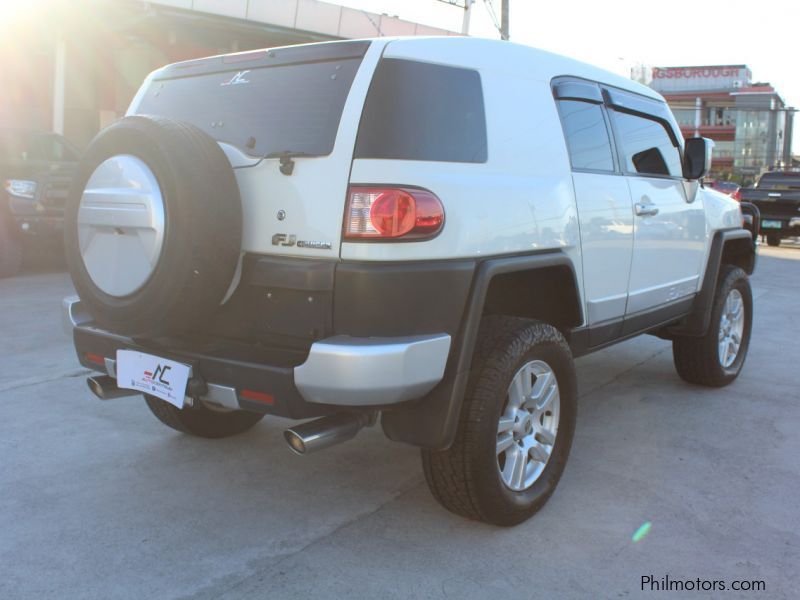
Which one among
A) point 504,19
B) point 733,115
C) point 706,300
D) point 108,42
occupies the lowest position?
point 706,300

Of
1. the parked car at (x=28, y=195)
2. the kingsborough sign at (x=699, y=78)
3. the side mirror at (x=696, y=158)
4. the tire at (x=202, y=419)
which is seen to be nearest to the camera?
the tire at (x=202, y=419)

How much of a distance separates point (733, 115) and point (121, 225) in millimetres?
95719

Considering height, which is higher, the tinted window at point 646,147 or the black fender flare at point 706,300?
the tinted window at point 646,147

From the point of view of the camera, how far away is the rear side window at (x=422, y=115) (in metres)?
2.63

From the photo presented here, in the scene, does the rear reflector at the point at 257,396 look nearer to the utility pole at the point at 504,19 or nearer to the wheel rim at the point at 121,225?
the wheel rim at the point at 121,225

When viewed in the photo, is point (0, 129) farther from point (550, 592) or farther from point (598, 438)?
point (550, 592)

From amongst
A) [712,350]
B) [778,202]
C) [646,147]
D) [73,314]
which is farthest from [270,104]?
[778,202]

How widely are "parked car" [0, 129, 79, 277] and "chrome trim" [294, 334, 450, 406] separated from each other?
286 inches

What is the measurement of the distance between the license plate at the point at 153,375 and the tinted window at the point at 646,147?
2.47m

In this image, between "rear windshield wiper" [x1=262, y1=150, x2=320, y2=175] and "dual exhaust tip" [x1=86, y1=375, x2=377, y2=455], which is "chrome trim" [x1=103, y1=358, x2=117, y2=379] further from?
"rear windshield wiper" [x1=262, y1=150, x2=320, y2=175]

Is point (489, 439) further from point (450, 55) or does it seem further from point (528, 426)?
point (450, 55)

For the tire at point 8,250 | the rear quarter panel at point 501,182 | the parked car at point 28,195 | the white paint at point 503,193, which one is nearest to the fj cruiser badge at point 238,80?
the white paint at point 503,193

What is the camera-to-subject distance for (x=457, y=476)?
113 inches

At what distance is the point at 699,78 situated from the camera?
9112 cm
